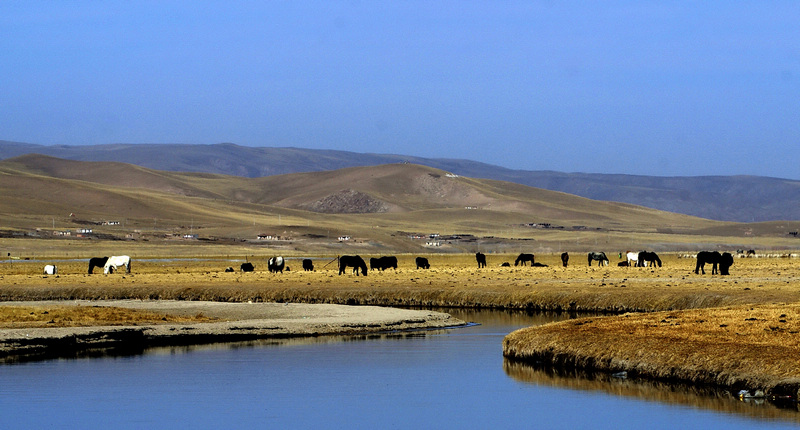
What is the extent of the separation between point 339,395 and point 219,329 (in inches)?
456

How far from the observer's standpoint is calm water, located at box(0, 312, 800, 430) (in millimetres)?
19281

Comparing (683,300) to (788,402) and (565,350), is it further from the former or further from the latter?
(788,402)

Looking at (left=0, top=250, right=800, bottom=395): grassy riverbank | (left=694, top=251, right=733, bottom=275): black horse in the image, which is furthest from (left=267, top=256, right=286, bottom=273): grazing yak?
(left=694, top=251, right=733, bottom=275): black horse

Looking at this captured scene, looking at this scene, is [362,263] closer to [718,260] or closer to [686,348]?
[718,260]

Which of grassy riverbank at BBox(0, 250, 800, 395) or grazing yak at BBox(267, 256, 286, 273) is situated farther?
grazing yak at BBox(267, 256, 286, 273)

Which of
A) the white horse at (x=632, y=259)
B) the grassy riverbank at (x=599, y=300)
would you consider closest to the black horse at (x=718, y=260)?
the grassy riverbank at (x=599, y=300)

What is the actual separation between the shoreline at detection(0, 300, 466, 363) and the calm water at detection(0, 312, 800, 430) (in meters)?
2.14

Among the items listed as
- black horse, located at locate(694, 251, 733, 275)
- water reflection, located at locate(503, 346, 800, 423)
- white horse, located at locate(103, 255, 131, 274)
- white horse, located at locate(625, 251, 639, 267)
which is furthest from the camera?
white horse, located at locate(625, 251, 639, 267)

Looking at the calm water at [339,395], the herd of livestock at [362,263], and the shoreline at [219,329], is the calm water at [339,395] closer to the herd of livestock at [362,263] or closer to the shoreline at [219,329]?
the shoreline at [219,329]

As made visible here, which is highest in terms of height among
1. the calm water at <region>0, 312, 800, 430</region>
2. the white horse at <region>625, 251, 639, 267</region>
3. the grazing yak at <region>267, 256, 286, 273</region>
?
the white horse at <region>625, 251, 639, 267</region>

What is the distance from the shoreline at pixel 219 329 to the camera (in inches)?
1154

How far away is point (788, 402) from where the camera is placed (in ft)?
63.0

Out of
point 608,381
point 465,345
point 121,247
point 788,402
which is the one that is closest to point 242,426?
point 608,381

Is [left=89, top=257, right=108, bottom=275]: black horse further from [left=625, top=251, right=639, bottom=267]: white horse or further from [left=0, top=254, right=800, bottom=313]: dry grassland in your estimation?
[left=625, top=251, right=639, bottom=267]: white horse
